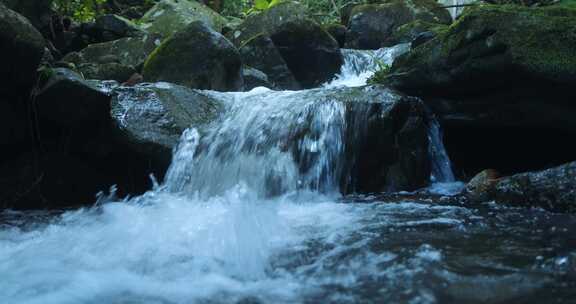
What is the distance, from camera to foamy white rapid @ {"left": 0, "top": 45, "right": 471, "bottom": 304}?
2363mm

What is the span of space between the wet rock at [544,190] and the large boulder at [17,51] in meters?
4.42

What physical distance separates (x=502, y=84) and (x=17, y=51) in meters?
4.71

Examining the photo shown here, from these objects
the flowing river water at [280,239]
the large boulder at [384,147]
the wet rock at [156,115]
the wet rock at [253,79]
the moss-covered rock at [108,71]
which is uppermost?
the moss-covered rock at [108,71]

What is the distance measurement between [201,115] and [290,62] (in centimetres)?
472

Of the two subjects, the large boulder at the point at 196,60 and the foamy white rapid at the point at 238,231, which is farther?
the large boulder at the point at 196,60

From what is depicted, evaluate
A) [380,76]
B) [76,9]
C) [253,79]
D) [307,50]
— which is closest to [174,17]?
[76,9]

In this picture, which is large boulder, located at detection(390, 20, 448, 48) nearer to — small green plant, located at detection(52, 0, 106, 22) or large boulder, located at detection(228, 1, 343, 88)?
large boulder, located at detection(228, 1, 343, 88)

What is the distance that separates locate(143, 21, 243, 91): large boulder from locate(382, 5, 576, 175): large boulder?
2852 millimetres

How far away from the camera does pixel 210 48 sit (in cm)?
734

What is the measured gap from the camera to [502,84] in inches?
186

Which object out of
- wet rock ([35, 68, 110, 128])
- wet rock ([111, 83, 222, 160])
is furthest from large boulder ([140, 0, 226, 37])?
wet rock ([35, 68, 110, 128])

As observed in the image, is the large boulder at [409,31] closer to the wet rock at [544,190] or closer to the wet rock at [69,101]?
the wet rock at [544,190]

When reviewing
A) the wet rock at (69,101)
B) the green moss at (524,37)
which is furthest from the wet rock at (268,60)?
the wet rock at (69,101)

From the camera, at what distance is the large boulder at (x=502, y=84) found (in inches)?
173
